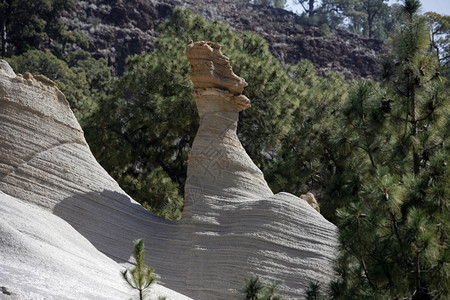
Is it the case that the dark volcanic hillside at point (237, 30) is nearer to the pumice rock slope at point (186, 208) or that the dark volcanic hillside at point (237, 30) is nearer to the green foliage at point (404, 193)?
the pumice rock slope at point (186, 208)

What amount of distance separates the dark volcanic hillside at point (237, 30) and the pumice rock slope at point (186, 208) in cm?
3895

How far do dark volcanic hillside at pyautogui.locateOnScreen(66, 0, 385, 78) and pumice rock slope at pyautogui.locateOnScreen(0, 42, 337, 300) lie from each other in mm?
38954

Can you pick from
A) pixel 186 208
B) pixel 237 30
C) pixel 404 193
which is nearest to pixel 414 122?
pixel 404 193

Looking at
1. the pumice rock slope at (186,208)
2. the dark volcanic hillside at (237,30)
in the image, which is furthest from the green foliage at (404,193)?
the dark volcanic hillside at (237,30)

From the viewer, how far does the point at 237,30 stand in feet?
211

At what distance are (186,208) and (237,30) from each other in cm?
5339

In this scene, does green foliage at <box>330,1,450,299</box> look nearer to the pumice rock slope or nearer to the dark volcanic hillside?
the pumice rock slope

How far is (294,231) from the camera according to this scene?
38.1ft

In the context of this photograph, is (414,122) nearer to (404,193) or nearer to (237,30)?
(404,193)

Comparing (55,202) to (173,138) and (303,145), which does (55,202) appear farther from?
(303,145)

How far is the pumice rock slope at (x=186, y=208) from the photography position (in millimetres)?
11188

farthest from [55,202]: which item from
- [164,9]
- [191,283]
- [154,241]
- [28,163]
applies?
[164,9]

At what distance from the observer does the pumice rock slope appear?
11.2 m

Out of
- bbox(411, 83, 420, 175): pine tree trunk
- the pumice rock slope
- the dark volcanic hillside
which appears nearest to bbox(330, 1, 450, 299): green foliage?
bbox(411, 83, 420, 175): pine tree trunk
